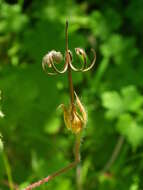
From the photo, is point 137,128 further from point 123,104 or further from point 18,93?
point 18,93

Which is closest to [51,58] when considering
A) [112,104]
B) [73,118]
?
[73,118]

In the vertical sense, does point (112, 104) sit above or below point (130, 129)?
above

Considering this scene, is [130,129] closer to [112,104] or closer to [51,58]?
[112,104]

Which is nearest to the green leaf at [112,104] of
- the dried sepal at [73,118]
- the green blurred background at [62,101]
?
the green blurred background at [62,101]

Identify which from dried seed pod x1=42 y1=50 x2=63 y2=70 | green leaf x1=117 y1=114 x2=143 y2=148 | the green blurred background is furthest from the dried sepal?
green leaf x1=117 y1=114 x2=143 y2=148

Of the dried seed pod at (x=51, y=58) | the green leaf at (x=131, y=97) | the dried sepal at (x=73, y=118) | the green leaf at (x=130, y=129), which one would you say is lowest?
the green leaf at (x=130, y=129)

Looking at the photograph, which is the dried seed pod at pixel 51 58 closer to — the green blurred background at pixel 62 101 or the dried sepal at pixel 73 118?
the dried sepal at pixel 73 118

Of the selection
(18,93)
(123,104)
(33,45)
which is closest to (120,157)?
(123,104)

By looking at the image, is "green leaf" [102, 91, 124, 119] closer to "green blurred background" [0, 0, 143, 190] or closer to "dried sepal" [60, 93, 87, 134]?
"green blurred background" [0, 0, 143, 190]
